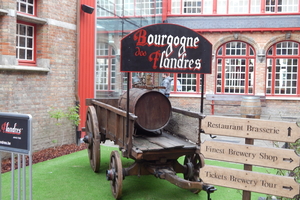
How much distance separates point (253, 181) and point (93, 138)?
3768 mm

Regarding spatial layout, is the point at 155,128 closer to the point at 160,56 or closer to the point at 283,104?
the point at 160,56

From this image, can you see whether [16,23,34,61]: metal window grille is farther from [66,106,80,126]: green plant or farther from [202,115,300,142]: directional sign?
[202,115,300,142]: directional sign

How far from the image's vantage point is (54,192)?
5.70 meters

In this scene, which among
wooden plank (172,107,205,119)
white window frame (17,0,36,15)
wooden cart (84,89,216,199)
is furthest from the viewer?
white window frame (17,0,36,15)

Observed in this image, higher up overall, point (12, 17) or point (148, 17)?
point (148, 17)

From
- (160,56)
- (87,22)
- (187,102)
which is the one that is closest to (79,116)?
(87,22)

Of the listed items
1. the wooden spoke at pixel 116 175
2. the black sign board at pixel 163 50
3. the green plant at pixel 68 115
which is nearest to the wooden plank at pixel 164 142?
the wooden spoke at pixel 116 175

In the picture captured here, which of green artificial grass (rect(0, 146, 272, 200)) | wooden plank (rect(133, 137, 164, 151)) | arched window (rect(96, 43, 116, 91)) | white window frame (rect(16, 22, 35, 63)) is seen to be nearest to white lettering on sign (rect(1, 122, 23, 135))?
wooden plank (rect(133, 137, 164, 151))

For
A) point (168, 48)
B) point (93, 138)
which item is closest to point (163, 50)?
point (168, 48)

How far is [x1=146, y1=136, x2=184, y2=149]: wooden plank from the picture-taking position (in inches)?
201

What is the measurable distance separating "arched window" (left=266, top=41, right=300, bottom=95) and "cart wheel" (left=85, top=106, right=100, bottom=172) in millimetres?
13571

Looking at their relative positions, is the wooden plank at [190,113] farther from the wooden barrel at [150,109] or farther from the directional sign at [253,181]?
the directional sign at [253,181]

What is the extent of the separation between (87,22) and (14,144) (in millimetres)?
7053

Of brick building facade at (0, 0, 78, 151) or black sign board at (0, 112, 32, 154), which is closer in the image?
black sign board at (0, 112, 32, 154)
